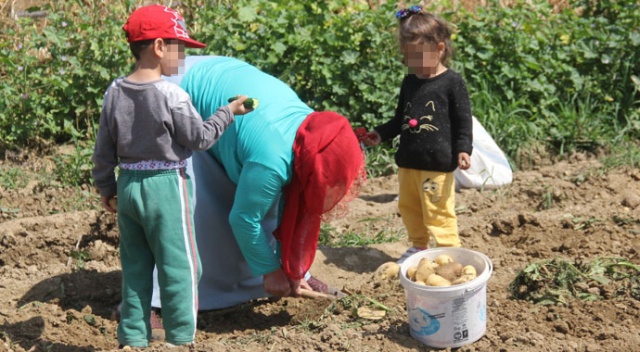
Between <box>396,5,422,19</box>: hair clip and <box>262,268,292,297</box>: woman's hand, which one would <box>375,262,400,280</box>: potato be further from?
<box>396,5,422,19</box>: hair clip

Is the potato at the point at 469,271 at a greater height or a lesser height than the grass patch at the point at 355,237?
greater

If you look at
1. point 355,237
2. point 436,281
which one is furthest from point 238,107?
point 355,237

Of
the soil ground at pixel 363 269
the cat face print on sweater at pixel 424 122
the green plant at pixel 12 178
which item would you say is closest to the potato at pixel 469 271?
the soil ground at pixel 363 269

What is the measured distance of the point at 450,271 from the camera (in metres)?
3.81

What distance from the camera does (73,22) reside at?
666cm

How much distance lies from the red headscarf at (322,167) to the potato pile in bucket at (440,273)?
16.8 inches

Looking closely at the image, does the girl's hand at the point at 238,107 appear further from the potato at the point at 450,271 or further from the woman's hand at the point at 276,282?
the potato at the point at 450,271

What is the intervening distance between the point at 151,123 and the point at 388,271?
1.69 metres

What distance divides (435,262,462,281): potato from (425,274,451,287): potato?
5 centimetres

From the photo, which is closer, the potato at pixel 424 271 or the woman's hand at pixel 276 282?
the potato at pixel 424 271

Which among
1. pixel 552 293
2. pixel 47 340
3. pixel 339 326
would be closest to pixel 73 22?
pixel 47 340

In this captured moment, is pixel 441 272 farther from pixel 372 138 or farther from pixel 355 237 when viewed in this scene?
pixel 355 237

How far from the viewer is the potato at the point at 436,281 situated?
3688mm

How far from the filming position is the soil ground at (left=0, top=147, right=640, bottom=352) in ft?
12.7
